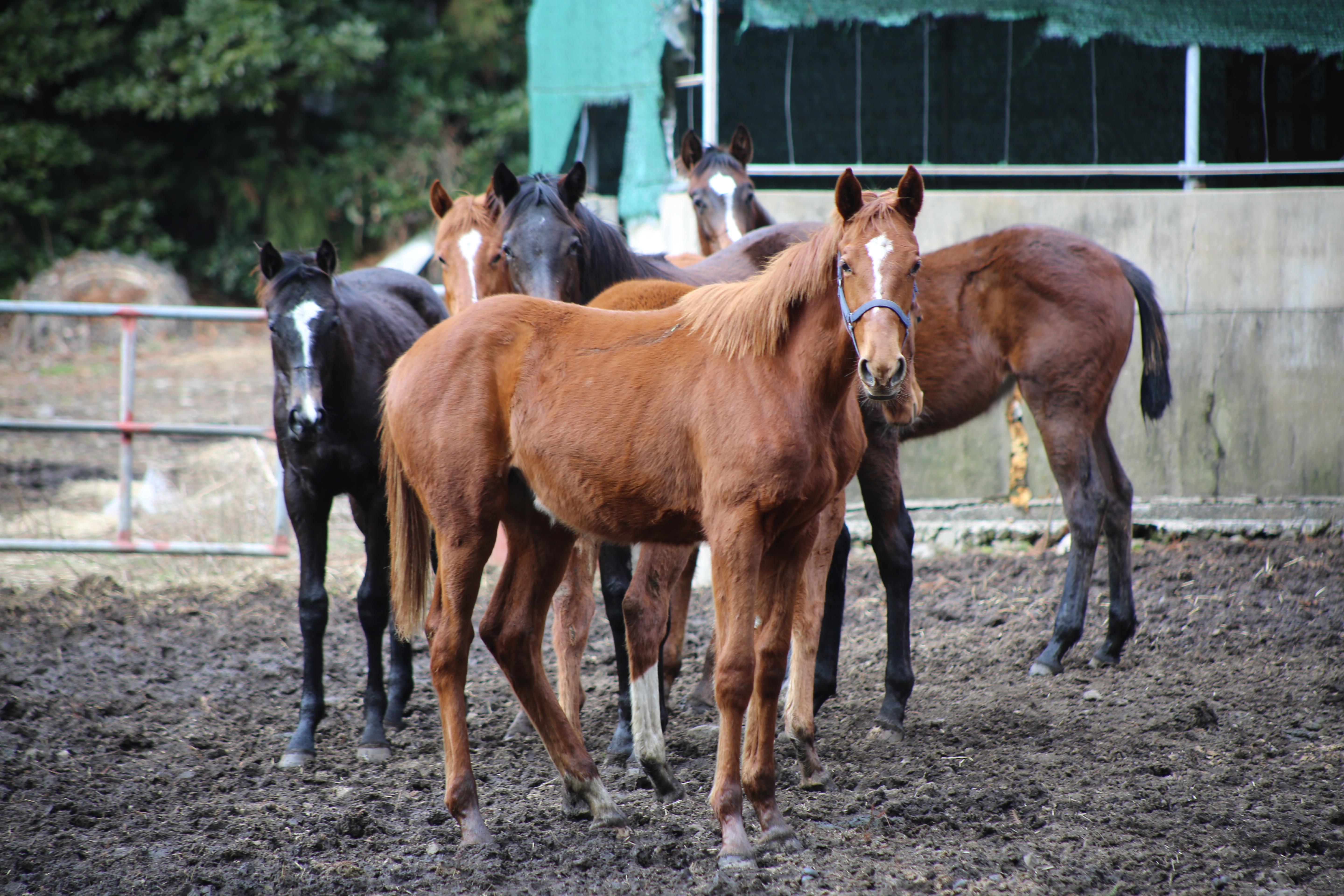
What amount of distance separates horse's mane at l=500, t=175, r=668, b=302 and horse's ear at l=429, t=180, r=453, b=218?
875 millimetres

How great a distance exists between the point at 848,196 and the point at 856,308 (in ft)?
1.10

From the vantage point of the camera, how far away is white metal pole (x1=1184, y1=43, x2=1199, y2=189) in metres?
7.45

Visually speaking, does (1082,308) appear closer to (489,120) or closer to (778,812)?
Answer: (778,812)

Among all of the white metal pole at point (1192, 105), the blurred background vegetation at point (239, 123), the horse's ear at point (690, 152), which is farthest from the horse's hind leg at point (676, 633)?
the blurred background vegetation at point (239, 123)

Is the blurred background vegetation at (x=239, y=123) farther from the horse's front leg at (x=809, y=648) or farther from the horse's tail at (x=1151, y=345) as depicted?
the horse's front leg at (x=809, y=648)

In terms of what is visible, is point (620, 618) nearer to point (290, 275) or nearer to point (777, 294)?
point (777, 294)

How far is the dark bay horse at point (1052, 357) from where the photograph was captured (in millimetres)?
5242

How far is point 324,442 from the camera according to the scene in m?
4.50

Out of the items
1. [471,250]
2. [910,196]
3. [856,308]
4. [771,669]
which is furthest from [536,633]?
[471,250]

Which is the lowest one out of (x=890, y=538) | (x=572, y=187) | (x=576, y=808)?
(x=576, y=808)

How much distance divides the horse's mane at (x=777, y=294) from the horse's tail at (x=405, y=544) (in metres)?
1.24

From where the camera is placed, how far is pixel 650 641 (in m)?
3.72

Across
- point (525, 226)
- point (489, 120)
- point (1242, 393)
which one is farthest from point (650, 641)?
point (489, 120)

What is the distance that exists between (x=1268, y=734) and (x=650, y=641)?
2.45 meters
